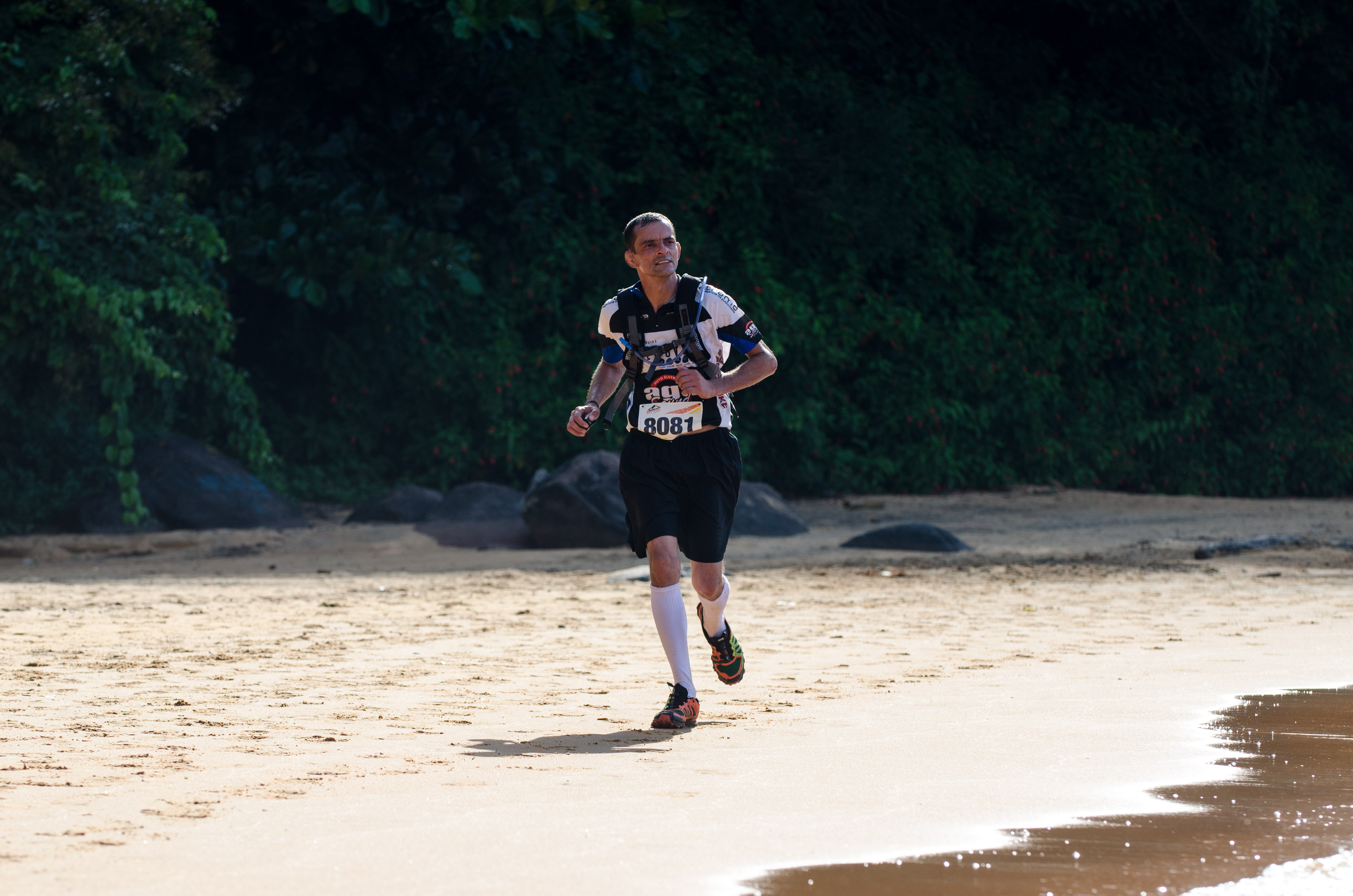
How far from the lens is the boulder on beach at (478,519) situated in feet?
40.1

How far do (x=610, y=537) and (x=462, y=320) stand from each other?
4109 mm

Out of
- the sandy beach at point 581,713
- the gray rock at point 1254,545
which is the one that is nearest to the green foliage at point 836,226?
the sandy beach at point 581,713

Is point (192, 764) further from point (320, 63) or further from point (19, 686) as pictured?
point (320, 63)

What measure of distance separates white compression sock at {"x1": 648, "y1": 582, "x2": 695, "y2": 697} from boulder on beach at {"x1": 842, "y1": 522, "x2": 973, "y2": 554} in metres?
6.58

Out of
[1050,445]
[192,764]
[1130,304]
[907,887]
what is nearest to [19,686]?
[192,764]

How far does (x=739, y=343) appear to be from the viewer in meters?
5.14

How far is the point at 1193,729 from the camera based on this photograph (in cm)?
477

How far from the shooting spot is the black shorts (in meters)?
5.15

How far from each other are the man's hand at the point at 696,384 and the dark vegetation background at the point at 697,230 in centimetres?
795

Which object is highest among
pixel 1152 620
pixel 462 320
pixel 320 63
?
pixel 320 63

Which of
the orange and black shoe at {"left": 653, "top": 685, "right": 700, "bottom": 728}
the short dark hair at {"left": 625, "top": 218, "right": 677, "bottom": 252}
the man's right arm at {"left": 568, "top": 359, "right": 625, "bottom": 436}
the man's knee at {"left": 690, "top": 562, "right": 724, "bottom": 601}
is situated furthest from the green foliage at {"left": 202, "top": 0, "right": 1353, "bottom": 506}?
the orange and black shoe at {"left": 653, "top": 685, "right": 700, "bottom": 728}

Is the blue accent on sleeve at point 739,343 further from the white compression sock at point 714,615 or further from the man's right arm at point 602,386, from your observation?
the white compression sock at point 714,615

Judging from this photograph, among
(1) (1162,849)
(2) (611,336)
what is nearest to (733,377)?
(2) (611,336)

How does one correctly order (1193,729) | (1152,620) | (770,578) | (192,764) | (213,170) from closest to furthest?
(192,764)
(1193,729)
(1152,620)
(770,578)
(213,170)
